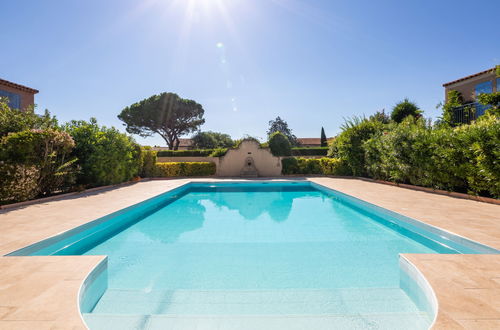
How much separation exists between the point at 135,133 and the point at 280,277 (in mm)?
35459

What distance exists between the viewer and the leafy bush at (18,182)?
6.39 m

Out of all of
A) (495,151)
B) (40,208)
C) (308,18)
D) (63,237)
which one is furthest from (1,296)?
(308,18)

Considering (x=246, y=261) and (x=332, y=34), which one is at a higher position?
(x=332, y=34)

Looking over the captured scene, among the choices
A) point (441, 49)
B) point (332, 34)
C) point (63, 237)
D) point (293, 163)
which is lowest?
point (63, 237)

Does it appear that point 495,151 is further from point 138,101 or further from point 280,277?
point 138,101

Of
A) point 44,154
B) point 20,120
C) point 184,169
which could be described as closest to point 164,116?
point 184,169

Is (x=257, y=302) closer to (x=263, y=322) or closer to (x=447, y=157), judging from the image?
(x=263, y=322)

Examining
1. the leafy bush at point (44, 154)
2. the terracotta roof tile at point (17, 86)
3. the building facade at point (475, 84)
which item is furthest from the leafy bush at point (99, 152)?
the building facade at point (475, 84)

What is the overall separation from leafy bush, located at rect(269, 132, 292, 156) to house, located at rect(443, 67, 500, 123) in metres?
11.5

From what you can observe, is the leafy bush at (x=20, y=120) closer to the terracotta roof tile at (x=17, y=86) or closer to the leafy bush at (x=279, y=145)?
→ the terracotta roof tile at (x=17, y=86)

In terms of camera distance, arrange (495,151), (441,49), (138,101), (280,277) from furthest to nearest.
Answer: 1. (138,101)
2. (441,49)
3. (495,151)
4. (280,277)

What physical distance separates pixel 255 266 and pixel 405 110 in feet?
58.1

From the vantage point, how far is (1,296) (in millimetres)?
2104

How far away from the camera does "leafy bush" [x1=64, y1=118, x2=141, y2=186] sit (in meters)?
9.98
